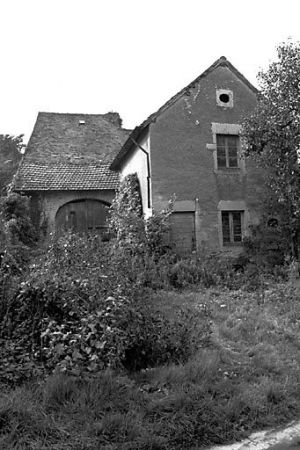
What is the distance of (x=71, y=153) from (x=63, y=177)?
83.8 inches

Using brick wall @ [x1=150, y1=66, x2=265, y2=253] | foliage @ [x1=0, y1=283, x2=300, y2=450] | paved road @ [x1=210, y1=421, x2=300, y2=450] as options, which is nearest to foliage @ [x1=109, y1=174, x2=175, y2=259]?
brick wall @ [x1=150, y1=66, x2=265, y2=253]

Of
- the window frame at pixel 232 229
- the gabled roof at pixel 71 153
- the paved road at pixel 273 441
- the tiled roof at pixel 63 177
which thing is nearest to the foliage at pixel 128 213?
the tiled roof at pixel 63 177

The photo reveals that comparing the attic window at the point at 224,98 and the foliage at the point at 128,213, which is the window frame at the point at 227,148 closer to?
the attic window at the point at 224,98

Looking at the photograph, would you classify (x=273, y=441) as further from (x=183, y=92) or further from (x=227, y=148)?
(x=183, y=92)

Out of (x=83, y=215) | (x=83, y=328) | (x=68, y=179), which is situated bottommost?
(x=83, y=328)

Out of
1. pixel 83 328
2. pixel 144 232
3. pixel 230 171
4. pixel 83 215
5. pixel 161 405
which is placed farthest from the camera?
pixel 83 215

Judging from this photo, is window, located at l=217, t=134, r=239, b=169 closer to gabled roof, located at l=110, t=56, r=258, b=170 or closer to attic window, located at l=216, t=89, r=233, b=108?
attic window, located at l=216, t=89, r=233, b=108

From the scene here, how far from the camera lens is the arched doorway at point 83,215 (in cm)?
1783

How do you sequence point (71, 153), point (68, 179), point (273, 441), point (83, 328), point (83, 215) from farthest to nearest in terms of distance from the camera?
1. point (71, 153)
2. point (83, 215)
3. point (68, 179)
4. point (83, 328)
5. point (273, 441)

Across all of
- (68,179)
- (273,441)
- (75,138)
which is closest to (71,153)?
(75,138)

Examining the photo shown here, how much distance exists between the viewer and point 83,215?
18000 millimetres

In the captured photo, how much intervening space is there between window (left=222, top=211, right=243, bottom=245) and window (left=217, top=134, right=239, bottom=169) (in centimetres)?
164

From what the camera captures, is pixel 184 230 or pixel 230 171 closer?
pixel 184 230

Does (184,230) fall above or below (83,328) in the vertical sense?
above
